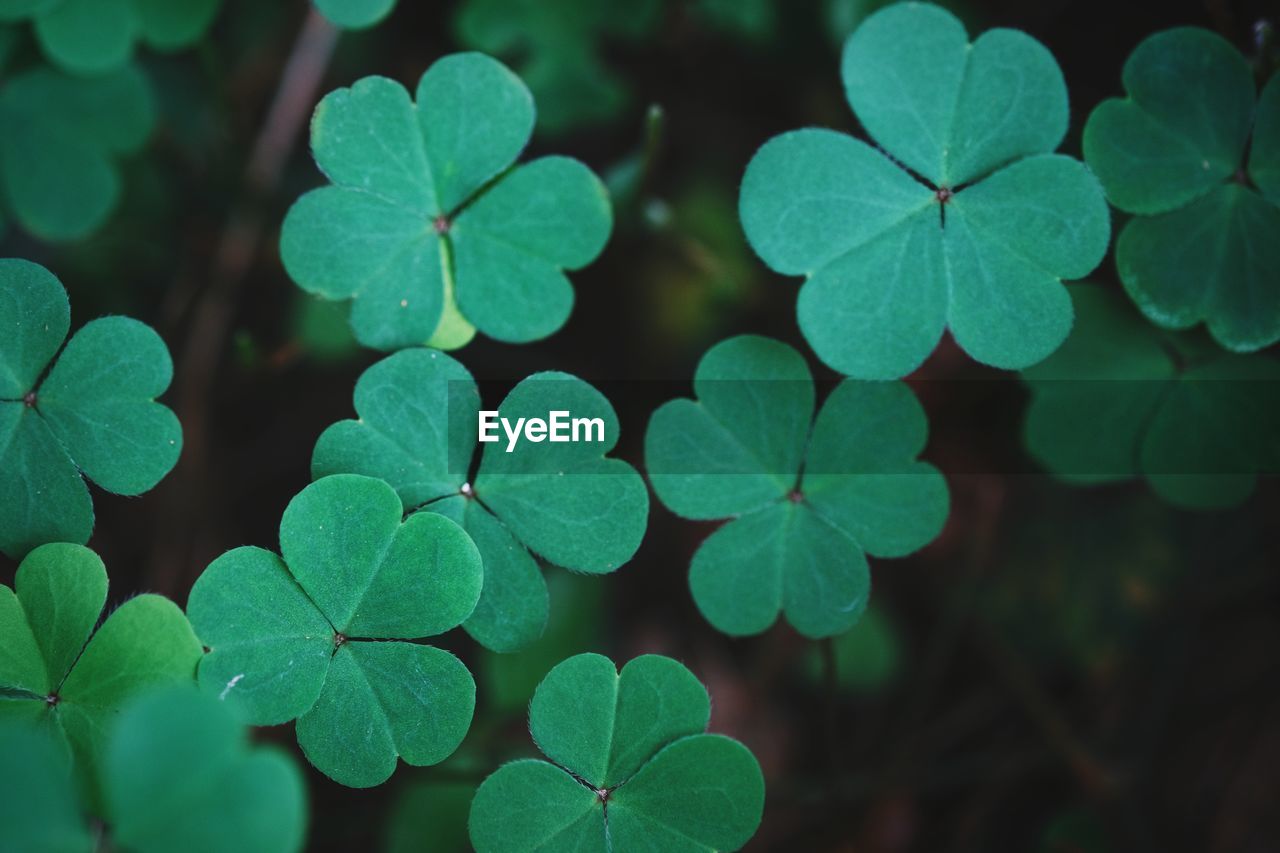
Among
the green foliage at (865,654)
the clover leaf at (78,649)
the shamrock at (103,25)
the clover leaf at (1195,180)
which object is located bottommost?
the green foliage at (865,654)

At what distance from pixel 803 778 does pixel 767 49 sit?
6.56 ft

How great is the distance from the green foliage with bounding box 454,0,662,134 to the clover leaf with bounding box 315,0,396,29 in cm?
48

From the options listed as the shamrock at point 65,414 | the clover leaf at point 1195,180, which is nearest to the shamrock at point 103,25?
the shamrock at point 65,414

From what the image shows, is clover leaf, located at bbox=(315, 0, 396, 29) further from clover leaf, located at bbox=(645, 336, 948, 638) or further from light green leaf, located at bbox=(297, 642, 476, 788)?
light green leaf, located at bbox=(297, 642, 476, 788)

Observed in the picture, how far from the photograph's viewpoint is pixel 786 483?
1.67 meters

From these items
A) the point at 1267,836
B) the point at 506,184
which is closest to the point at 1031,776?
the point at 1267,836

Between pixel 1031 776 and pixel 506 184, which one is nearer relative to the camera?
pixel 506 184

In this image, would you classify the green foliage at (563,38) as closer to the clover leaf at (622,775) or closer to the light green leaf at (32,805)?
the clover leaf at (622,775)

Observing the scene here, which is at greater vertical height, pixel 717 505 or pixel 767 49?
pixel 767 49

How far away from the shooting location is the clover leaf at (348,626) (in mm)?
1439

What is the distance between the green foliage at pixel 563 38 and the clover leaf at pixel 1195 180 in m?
1.21

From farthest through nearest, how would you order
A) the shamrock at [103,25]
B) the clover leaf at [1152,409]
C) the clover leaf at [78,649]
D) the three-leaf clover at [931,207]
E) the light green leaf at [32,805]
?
the shamrock at [103,25] < the clover leaf at [1152,409] < the three-leaf clover at [931,207] < the clover leaf at [78,649] < the light green leaf at [32,805]

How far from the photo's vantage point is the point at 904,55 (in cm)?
160

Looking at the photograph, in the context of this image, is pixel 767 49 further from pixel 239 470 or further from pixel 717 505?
pixel 239 470
